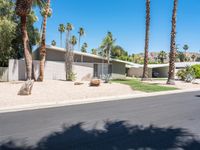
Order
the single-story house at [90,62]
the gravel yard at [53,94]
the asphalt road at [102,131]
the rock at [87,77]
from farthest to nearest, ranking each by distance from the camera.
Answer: the single-story house at [90,62] → the rock at [87,77] → the gravel yard at [53,94] → the asphalt road at [102,131]

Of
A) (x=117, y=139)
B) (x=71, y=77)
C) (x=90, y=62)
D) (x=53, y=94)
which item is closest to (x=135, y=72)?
(x=90, y=62)

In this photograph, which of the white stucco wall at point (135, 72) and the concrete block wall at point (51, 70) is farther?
the white stucco wall at point (135, 72)

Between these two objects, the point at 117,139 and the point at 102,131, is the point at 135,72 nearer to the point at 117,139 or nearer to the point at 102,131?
the point at 102,131

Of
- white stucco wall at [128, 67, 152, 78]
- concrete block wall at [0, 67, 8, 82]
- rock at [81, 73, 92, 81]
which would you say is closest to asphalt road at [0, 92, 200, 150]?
concrete block wall at [0, 67, 8, 82]

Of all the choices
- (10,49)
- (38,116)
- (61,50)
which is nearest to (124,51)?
(61,50)

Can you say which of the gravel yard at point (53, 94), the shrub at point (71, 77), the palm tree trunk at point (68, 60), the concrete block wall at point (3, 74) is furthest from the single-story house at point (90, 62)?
the gravel yard at point (53, 94)

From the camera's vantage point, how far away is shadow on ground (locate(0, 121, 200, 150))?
6.74 meters

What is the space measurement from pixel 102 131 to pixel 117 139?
39.6 inches

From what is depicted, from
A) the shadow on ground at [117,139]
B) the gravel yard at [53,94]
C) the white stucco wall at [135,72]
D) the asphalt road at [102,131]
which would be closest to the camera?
the shadow on ground at [117,139]

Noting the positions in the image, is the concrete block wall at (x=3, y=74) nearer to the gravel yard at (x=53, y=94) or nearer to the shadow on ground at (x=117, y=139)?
the gravel yard at (x=53, y=94)

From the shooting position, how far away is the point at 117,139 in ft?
24.4

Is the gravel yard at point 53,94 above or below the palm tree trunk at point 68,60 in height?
below

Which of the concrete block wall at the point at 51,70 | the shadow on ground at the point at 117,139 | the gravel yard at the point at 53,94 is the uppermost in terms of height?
the concrete block wall at the point at 51,70

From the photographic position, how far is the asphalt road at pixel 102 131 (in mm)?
6965
